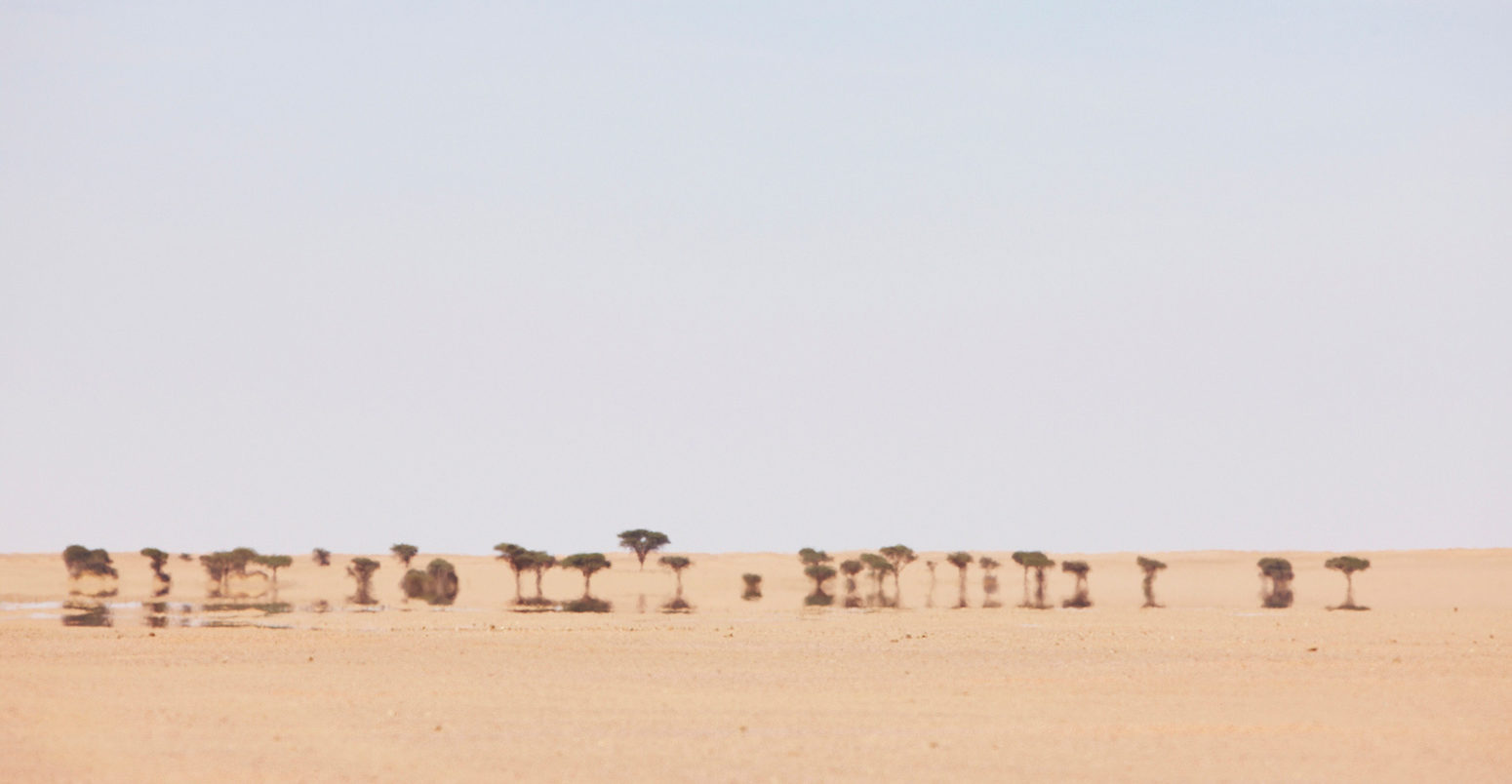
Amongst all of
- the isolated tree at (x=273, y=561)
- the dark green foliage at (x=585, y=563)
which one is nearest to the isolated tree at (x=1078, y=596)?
the dark green foliage at (x=585, y=563)

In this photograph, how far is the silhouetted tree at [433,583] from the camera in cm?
7800

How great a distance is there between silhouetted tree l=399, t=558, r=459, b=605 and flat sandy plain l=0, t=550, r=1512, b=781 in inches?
839

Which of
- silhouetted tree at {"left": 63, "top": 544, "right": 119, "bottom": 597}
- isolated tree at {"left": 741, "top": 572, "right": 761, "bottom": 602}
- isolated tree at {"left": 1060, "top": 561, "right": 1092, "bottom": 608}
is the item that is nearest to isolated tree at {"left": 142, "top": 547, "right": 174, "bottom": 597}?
silhouetted tree at {"left": 63, "top": 544, "right": 119, "bottom": 597}

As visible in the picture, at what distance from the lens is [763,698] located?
26.5 m

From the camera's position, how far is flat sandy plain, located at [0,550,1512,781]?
18.5 m

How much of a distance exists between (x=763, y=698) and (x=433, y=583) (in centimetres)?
6155

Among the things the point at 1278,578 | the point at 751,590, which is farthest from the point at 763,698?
the point at 751,590

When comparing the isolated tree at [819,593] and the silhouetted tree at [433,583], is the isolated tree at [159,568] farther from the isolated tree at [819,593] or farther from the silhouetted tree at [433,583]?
the isolated tree at [819,593]

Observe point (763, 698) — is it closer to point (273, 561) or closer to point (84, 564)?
point (273, 561)

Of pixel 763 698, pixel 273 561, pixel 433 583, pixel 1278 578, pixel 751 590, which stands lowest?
pixel 751 590

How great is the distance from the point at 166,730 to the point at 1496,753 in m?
19.6

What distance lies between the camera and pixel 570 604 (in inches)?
2736

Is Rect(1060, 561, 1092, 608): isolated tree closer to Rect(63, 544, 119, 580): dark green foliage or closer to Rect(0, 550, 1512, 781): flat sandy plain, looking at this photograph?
Rect(0, 550, 1512, 781): flat sandy plain

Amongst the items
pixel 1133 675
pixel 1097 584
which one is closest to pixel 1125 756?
pixel 1133 675
